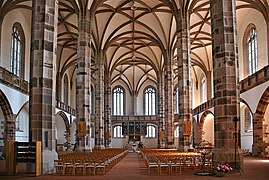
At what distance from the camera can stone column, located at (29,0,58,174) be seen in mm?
13906

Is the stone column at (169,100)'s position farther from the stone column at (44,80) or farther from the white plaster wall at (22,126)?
the stone column at (44,80)

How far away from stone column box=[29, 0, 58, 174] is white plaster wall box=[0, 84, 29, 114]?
12301 mm

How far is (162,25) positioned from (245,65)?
905cm

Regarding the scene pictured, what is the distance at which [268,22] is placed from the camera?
26.1m

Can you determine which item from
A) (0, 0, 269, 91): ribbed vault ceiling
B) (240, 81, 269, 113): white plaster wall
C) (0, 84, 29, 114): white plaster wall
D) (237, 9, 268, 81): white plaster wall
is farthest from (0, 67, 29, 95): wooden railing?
(237, 9, 268, 81): white plaster wall

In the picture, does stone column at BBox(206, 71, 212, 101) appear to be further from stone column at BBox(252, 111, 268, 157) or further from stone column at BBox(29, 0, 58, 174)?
stone column at BBox(29, 0, 58, 174)

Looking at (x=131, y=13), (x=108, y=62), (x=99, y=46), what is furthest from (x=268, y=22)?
(x=108, y=62)

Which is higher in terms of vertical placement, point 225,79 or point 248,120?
point 225,79

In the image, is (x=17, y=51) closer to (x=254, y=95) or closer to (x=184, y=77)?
(x=184, y=77)

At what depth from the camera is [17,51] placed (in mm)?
30281

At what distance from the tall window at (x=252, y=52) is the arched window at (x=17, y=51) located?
2068cm

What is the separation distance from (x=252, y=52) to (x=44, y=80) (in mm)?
22354

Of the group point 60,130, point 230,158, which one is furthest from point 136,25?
point 230,158

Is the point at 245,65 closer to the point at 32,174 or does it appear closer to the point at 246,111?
the point at 246,111
